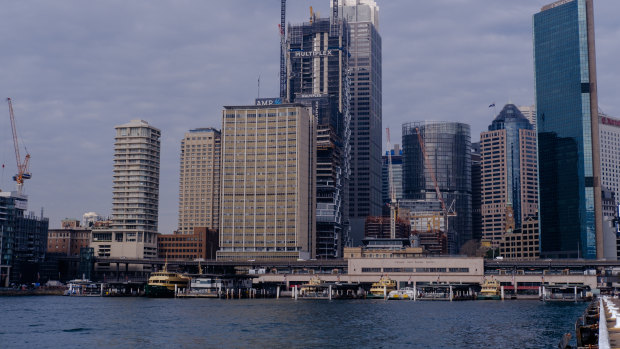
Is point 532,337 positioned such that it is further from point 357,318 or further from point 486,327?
point 357,318

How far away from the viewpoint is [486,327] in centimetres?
11781

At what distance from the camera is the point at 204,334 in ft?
345

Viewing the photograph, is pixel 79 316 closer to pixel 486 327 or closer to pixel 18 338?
pixel 18 338

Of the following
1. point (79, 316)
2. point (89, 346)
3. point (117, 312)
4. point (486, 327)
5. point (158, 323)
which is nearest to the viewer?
point (89, 346)

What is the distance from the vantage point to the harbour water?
9544 centimetres

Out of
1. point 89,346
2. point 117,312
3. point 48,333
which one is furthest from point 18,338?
point 117,312

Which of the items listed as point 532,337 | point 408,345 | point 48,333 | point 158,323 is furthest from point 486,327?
point 48,333

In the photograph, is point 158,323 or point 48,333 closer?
point 48,333

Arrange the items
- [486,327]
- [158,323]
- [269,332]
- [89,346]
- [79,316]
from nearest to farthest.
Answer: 1. [89,346]
2. [269,332]
3. [486,327]
4. [158,323]
5. [79,316]

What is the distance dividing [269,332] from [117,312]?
202ft

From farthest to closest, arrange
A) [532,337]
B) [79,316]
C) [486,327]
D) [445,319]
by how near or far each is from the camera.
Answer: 1. [79,316]
2. [445,319]
3. [486,327]
4. [532,337]

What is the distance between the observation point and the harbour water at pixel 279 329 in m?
95.4

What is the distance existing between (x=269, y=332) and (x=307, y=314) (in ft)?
A: 143

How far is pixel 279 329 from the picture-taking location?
114 m
